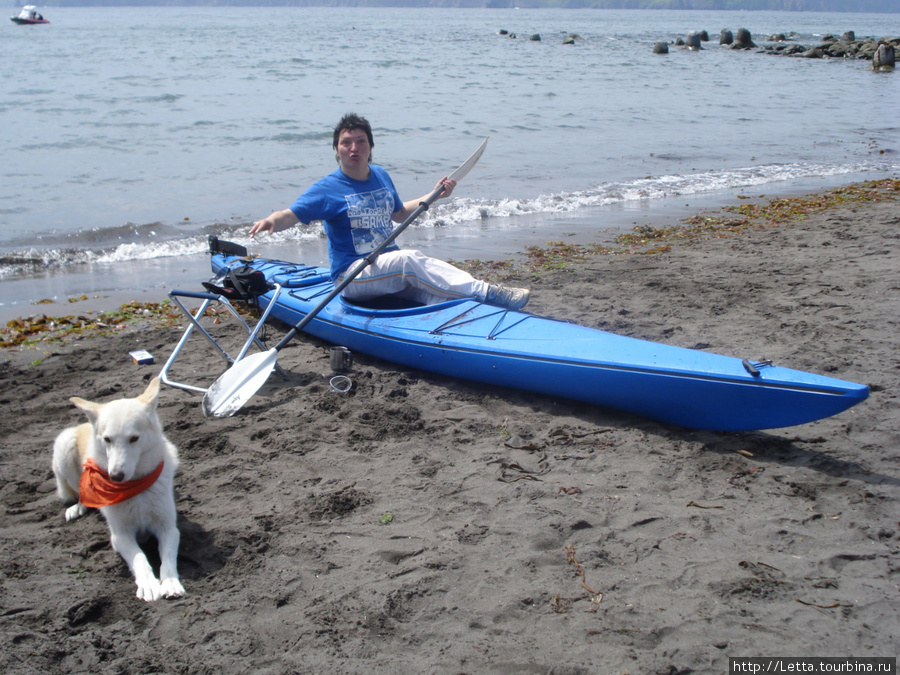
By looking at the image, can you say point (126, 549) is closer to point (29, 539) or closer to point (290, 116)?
point (29, 539)

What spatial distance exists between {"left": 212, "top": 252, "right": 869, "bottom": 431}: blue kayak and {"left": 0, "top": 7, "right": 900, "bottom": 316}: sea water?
2.85 meters

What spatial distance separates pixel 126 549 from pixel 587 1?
631 feet

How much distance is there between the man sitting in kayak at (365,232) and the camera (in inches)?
170

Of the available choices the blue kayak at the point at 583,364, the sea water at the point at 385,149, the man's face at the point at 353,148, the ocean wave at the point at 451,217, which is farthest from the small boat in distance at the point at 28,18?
the blue kayak at the point at 583,364

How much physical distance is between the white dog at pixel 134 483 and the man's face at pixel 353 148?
2.35 meters

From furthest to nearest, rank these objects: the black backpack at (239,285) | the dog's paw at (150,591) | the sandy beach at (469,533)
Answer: the black backpack at (239,285) < the dog's paw at (150,591) < the sandy beach at (469,533)

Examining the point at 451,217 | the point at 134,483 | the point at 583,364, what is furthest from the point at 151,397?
the point at 451,217

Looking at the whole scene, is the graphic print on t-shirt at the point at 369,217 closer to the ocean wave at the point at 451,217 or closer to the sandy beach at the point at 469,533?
the sandy beach at the point at 469,533

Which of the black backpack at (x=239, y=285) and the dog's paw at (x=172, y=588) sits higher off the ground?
the black backpack at (x=239, y=285)

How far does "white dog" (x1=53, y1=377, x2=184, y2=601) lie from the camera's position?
230cm

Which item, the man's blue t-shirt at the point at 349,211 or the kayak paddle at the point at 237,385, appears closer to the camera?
the kayak paddle at the point at 237,385

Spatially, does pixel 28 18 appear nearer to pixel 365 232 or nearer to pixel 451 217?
pixel 451 217

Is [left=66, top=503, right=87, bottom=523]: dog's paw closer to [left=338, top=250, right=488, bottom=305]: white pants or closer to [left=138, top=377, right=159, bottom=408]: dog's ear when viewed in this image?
[left=138, top=377, right=159, bottom=408]: dog's ear

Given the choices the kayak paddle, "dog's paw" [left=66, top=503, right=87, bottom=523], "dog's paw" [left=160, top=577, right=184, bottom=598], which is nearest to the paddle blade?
Result: the kayak paddle
